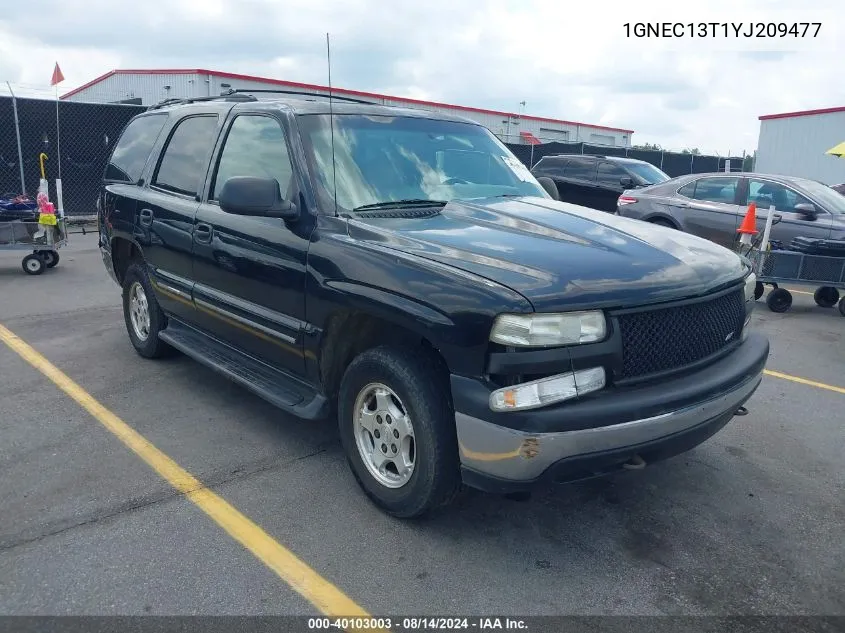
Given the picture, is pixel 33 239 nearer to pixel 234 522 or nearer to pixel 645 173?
pixel 234 522

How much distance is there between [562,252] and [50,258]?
898cm

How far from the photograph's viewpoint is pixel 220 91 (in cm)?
2305

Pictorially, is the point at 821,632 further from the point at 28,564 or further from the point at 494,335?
the point at 28,564

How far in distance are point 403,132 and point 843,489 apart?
10.3 ft

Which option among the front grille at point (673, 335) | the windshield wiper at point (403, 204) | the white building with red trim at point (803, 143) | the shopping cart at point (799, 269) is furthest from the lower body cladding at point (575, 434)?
the white building with red trim at point (803, 143)

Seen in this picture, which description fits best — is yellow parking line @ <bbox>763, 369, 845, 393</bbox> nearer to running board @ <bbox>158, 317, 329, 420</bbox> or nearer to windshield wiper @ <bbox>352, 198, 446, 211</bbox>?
windshield wiper @ <bbox>352, 198, 446, 211</bbox>

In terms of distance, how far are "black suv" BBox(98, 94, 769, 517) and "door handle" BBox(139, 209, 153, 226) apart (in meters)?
0.19

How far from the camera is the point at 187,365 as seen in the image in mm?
5582

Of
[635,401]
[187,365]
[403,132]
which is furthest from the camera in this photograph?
[187,365]

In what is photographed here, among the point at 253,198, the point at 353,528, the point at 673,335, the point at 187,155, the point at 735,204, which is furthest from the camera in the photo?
the point at 735,204

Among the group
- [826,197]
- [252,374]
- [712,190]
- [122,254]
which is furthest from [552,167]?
[252,374]

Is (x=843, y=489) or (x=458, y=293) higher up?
(x=458, y=293)

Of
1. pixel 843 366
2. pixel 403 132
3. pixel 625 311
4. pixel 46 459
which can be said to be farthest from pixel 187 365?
pixel 843 366

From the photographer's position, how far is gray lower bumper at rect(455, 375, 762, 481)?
266cm
